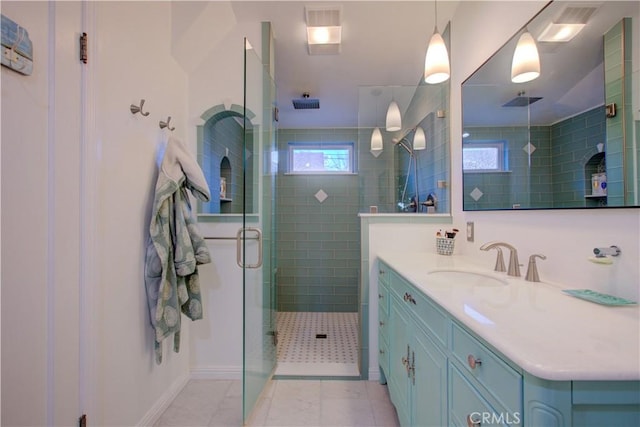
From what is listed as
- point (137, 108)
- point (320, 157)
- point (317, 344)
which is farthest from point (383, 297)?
point (320, 157)

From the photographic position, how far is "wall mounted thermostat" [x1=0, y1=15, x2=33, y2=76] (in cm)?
87

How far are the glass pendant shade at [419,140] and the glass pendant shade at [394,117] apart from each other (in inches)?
6.9

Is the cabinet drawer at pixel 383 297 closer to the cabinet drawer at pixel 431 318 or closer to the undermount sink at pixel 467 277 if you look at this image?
the undermount sink at pixel 467 277

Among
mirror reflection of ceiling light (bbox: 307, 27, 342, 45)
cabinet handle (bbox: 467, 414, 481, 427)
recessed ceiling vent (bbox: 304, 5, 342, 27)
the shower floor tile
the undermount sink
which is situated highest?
recessed ceiling vent (bbox: 304, 5, 342, 27)

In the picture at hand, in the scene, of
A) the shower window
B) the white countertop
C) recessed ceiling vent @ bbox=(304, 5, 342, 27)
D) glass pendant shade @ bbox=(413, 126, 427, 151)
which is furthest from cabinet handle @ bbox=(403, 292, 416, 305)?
the shower window

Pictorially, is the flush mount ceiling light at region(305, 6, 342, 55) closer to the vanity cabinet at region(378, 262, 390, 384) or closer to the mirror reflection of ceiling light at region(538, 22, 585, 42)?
the mirror reflection of ceiling light at region(538, 22, 585, 42)

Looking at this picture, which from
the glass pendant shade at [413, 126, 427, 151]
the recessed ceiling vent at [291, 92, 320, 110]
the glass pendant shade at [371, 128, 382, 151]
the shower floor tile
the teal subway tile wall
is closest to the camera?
the shower floor tile

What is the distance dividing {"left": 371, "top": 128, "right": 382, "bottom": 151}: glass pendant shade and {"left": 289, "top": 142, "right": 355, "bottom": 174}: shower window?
3.39ft

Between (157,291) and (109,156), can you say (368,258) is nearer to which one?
(157,291)

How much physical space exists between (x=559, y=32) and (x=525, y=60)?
6.3 inches

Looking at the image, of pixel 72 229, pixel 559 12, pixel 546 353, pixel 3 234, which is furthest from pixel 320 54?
pixel 546 353

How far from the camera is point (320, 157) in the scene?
3736mm

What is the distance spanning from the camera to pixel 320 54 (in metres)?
2.19

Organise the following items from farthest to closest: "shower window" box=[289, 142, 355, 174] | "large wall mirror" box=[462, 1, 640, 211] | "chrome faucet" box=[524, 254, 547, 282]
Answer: "shower window" box=[289, 142, 355, 174] < "chrome faucet" box=[524, 254, 547, 282] < "large wall mirror" box=[462, 1, 640, 211]
